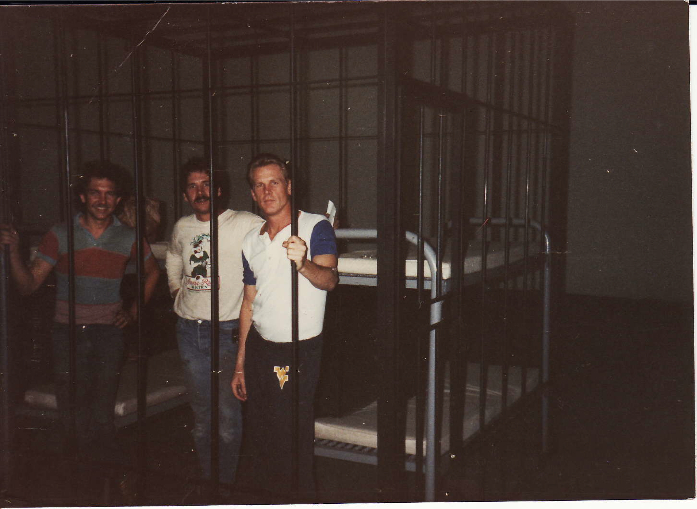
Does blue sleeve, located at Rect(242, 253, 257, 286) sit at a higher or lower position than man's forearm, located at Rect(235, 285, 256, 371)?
higher

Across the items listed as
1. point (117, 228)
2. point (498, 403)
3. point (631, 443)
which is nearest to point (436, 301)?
point (498, 403)

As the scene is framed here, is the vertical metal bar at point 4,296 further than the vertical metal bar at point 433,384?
No

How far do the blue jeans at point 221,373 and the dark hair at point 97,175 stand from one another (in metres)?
0.54

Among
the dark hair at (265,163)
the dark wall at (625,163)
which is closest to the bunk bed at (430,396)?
the dark hair at (265,163)

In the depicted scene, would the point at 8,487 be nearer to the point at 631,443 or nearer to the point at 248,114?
the point at 631,443

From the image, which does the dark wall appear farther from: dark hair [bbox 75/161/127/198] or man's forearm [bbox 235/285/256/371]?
dark hair [bbox 75/161/127/198]

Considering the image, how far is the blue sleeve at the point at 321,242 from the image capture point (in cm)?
171

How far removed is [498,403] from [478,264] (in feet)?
1.56

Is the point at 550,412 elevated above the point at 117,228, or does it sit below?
below

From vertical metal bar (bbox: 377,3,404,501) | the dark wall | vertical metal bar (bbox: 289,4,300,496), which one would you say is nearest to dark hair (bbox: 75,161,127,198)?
vertical metal bar (bbox: 289,4,300,496)

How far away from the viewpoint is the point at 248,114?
707cm

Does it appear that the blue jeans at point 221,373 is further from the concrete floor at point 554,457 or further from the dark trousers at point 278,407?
the dark trousers at point 278,407

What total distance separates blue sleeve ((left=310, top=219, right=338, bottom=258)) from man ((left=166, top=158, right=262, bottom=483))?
1.50 feet

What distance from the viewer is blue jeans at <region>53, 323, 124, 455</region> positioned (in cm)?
203
